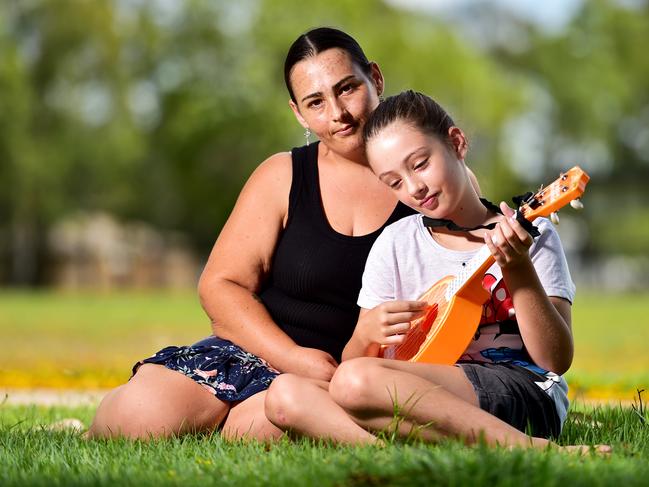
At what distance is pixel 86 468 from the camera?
3.25 m

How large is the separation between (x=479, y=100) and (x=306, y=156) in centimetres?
3394

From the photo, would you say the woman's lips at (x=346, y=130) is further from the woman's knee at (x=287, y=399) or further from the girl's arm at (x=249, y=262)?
the woman's knee at (x=287, y=399)

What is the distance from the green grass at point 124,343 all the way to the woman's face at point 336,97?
2797 millimetres

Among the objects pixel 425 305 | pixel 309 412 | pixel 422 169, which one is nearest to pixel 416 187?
pixel 422 169

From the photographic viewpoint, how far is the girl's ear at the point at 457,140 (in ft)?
12.3

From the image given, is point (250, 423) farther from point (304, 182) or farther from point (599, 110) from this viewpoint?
point (599, 110)

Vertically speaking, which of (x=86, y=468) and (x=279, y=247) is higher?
(x=279, y=247)

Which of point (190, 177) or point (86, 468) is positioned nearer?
point (86, 468)

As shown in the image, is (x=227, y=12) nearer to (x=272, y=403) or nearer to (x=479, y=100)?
(x=479, y=100)

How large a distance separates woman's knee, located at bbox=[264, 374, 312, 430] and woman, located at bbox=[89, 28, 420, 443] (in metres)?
0.28

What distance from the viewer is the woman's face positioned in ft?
13.5

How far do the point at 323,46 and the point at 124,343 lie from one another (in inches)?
381

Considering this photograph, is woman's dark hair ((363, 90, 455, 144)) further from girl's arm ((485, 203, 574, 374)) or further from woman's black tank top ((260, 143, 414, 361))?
woman's black tank top ((260, 143, 414, 361))

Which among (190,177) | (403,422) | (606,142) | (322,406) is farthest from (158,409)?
(606,142)
